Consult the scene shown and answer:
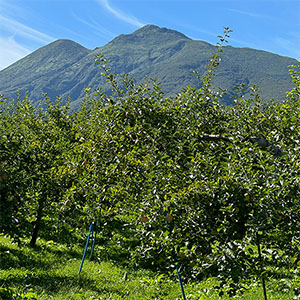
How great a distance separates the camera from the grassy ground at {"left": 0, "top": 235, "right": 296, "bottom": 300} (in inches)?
300

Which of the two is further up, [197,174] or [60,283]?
[197,174]

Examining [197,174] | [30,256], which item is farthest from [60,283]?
[197,174]

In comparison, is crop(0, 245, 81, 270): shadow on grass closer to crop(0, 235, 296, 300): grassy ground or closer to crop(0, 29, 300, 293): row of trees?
crop(0, 235, 296, 300): grassy ground

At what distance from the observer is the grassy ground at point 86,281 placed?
761 centimetres

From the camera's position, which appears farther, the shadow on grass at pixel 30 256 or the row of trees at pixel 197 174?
the shadow on grass at pixel 30 256

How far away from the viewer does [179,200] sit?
4.43 metres

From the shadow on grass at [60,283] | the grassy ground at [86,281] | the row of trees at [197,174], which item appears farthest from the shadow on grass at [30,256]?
the row of trees at [197,174]

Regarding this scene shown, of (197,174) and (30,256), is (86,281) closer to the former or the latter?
(30,256)

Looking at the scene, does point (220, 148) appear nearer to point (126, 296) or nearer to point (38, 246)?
point (126, 296)

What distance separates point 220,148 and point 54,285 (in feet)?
18.2

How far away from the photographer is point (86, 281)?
9.02 m

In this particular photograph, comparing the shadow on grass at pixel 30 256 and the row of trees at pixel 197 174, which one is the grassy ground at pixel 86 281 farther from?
the row of trees at pixel 197 174

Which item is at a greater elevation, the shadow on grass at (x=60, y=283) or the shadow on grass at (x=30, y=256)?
the shadow on grass at (x=60, y=283)

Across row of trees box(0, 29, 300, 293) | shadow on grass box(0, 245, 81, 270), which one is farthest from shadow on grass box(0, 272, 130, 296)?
row of trees box(0, 29, 300, 293)
